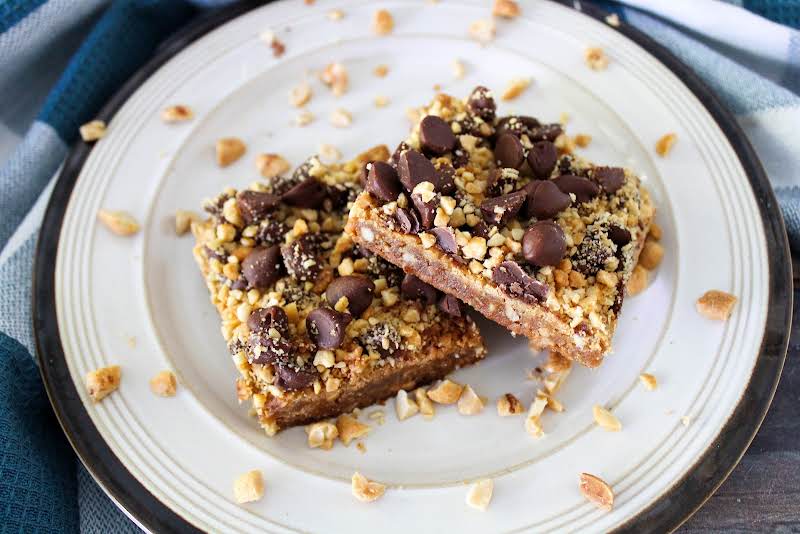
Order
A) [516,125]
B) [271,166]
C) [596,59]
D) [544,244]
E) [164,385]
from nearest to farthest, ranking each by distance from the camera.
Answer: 1. [544,244]
2. [164,385]
3. [516,125]
4. [271,166]
5. [596,59]

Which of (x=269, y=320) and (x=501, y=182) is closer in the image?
(x=269, y=320)

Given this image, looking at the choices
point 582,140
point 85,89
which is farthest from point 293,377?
point 85,89

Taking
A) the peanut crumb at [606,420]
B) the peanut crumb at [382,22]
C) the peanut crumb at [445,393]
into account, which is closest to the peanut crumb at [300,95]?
the peanut crumb at [382,22]

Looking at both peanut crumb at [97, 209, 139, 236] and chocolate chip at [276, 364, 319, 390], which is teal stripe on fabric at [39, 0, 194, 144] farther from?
chocolate chip at [276, 364, 319, 390]

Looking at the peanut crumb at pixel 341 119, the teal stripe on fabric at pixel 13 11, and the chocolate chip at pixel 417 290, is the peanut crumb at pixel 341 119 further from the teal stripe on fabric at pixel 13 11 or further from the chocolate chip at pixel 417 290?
the teal stripe on fabric at pixel 13 11

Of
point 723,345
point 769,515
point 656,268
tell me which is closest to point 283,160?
point 656,268

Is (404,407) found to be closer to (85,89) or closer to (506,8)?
(506,8)
